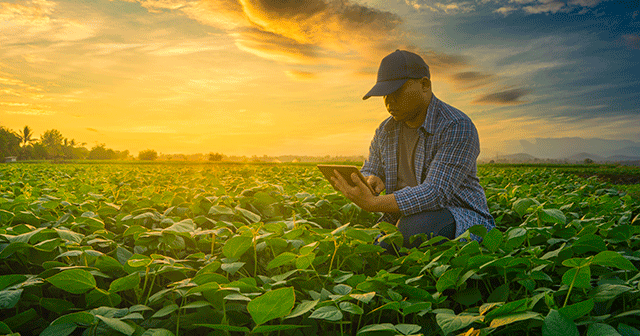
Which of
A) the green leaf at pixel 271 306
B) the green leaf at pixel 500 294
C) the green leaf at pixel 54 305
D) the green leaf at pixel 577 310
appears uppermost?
the green leaf at pixel 271 306

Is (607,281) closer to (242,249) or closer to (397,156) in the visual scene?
(242,249)

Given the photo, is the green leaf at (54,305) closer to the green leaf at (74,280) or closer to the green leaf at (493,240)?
the green leaf at (74,280)

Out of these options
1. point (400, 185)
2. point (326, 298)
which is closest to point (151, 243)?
point (326, 298)

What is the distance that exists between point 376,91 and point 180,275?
1.91m

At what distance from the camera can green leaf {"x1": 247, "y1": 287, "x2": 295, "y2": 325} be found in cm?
99

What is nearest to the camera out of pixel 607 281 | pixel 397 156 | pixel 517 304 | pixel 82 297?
pixel 517 304

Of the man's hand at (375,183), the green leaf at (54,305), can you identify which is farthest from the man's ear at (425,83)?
the green leaf at (54,305)

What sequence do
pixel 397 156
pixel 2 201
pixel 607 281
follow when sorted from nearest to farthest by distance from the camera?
pixel 607 281
pixel 2 201
pixel 397 156

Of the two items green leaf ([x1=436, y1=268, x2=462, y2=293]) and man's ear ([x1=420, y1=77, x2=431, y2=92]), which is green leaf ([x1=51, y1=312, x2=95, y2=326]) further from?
man's ear ([x1=420, y1=77, x2=431, y2=92])

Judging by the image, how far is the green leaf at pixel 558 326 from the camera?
0.94m

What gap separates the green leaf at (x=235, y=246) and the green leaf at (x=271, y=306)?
55cm

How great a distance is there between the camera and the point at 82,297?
1669 mm

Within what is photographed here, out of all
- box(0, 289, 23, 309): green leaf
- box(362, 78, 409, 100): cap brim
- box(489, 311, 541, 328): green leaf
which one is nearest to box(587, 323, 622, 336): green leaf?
box(489, 311, 541, 328): green leaf

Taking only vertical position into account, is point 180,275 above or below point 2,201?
below
